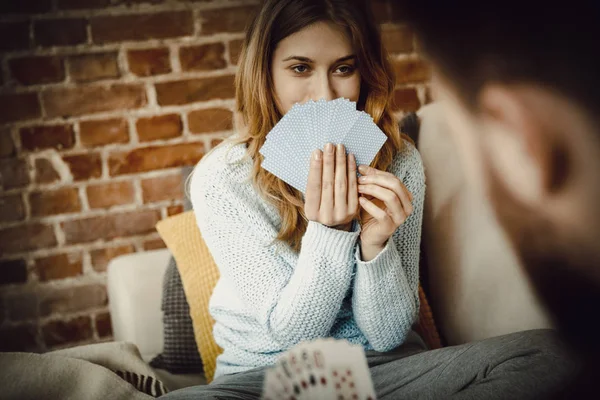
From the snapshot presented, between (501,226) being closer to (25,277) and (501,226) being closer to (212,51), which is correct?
(212,51)

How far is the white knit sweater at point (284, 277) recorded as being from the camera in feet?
2.95

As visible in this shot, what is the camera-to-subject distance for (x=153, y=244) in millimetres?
1619

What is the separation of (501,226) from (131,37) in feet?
4.65

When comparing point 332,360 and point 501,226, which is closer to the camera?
point 501,226

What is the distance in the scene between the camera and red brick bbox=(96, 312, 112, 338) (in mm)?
1627

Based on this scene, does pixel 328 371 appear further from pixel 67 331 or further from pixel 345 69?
pixel 67 331

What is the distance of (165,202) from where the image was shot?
1.59 m

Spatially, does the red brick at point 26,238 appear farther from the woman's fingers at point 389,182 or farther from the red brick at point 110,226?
the woman's fingers at point 389,182

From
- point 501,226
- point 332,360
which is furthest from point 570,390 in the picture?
point 332,360

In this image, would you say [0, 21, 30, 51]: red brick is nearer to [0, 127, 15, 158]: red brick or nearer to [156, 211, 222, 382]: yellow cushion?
[0, 127, 15, 158]: red brick

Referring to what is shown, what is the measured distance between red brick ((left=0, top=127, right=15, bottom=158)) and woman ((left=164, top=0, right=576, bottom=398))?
2.35ft

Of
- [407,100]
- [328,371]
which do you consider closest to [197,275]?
[328,371]

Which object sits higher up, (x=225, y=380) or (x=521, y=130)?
(x=521, y=130)

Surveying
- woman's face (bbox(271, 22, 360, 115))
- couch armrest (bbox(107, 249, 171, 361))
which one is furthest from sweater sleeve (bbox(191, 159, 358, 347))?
couch armrest (bbox(107, 249, 171, 361))
